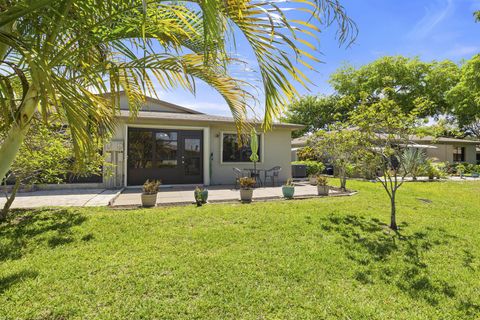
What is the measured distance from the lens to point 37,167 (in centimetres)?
577

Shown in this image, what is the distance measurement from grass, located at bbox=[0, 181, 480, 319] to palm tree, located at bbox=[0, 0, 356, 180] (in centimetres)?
189

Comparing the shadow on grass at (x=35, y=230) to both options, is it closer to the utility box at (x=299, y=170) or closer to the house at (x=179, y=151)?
the house at (x=179, y=151)

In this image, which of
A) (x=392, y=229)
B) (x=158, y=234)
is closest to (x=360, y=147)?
(x=392, y=229)

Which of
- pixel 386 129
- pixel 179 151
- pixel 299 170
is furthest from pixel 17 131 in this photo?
pixel 299 170

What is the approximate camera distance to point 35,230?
4.86 m

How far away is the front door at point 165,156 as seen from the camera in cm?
1115

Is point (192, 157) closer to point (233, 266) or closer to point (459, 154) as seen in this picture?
point (233, 266)

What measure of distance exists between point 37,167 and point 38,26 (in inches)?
207

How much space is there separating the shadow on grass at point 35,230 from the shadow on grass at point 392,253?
17.1ft

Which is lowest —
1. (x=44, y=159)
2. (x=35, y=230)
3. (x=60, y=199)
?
(x=35, y=230)

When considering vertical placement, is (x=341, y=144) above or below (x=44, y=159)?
above

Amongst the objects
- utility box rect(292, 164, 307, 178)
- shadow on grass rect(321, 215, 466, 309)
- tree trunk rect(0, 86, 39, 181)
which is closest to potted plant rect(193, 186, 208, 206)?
shadow on grass rect(321, 215, 466, 309)

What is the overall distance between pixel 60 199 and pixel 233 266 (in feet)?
23.7

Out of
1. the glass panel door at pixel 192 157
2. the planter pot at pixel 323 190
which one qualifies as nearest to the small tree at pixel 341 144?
the planter pot at pixel 323 190
